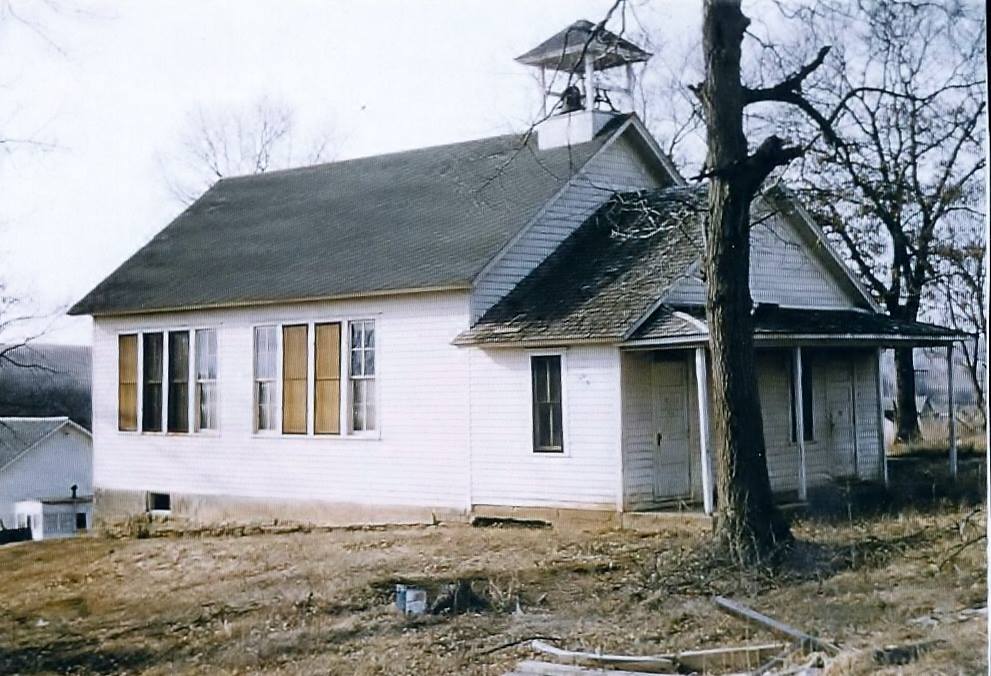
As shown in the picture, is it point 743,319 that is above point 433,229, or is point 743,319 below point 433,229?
below

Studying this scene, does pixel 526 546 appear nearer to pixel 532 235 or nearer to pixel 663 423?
pixel 663 423

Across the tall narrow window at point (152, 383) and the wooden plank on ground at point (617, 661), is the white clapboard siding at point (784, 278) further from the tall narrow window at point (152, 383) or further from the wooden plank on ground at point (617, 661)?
the wooden plank on ground at point (617, 661)

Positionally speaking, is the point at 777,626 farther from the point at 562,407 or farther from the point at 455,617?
the point at 562,407

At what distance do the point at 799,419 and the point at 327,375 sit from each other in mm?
3728

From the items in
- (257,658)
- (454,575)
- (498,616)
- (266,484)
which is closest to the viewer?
(257,658)

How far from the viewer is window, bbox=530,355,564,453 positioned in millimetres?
9898

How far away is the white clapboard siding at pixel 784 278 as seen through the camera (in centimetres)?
926

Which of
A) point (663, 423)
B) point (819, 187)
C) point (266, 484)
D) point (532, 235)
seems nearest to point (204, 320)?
point (266, 484)

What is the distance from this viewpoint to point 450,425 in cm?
995

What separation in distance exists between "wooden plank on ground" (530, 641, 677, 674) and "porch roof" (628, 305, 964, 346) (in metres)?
3.48

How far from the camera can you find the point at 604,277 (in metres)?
10.0

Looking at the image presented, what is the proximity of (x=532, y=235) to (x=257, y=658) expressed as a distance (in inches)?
195

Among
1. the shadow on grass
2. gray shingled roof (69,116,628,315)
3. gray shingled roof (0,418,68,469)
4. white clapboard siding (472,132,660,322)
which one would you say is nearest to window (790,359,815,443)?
white clapboard siding (472,132,660,322)

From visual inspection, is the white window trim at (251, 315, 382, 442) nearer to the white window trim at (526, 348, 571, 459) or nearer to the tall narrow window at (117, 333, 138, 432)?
the white window trim at (526, 348, 571, 459)
